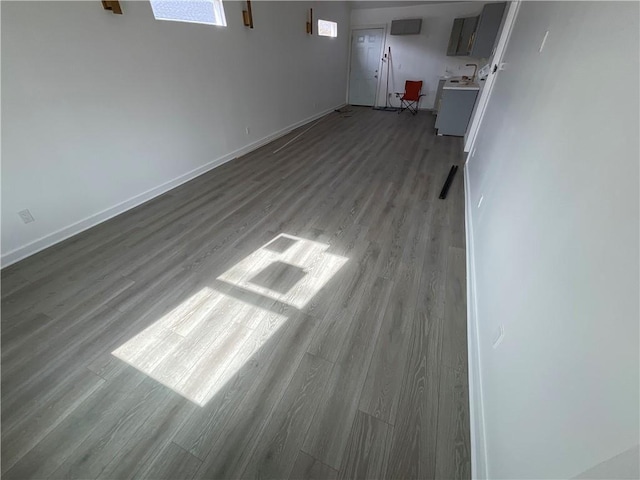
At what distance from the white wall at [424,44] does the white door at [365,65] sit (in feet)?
0.61

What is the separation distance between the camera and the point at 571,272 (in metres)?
0.76

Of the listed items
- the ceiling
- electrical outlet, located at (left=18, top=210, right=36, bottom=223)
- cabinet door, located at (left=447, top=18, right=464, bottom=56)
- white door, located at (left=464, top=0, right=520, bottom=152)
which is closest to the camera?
electrical outlet, located at (left=18, top=210, right=36, bottom=223)

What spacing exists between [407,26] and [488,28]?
257 cm

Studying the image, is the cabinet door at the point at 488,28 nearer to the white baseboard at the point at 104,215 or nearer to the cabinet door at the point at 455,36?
the cabinet door at the point at 455,36

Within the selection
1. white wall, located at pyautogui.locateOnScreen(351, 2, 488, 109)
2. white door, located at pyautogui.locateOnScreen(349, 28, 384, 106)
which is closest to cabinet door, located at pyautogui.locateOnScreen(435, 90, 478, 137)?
white wall, located at pyautogui.locateOnScreen(351, 2, 488, 109)

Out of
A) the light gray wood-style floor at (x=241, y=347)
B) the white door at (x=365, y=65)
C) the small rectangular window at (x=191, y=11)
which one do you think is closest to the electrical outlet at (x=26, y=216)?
the light gray wood-style floor at (x=241, y=347)

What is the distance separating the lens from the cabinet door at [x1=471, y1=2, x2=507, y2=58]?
4.28 meters

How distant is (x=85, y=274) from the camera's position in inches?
74.2

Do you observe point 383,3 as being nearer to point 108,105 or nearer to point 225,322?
point 108,105

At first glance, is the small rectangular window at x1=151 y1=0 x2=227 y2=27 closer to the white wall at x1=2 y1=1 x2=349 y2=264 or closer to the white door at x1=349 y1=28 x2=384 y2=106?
the white wall at x1=2 y1=1 x2=349 y2=264

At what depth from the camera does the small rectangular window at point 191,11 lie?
8.05 ft

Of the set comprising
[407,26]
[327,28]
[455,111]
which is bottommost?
[455,111]

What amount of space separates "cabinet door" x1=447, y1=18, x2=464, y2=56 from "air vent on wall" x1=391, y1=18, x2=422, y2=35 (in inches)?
32.9

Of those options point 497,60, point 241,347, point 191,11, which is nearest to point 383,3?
point 497,60
